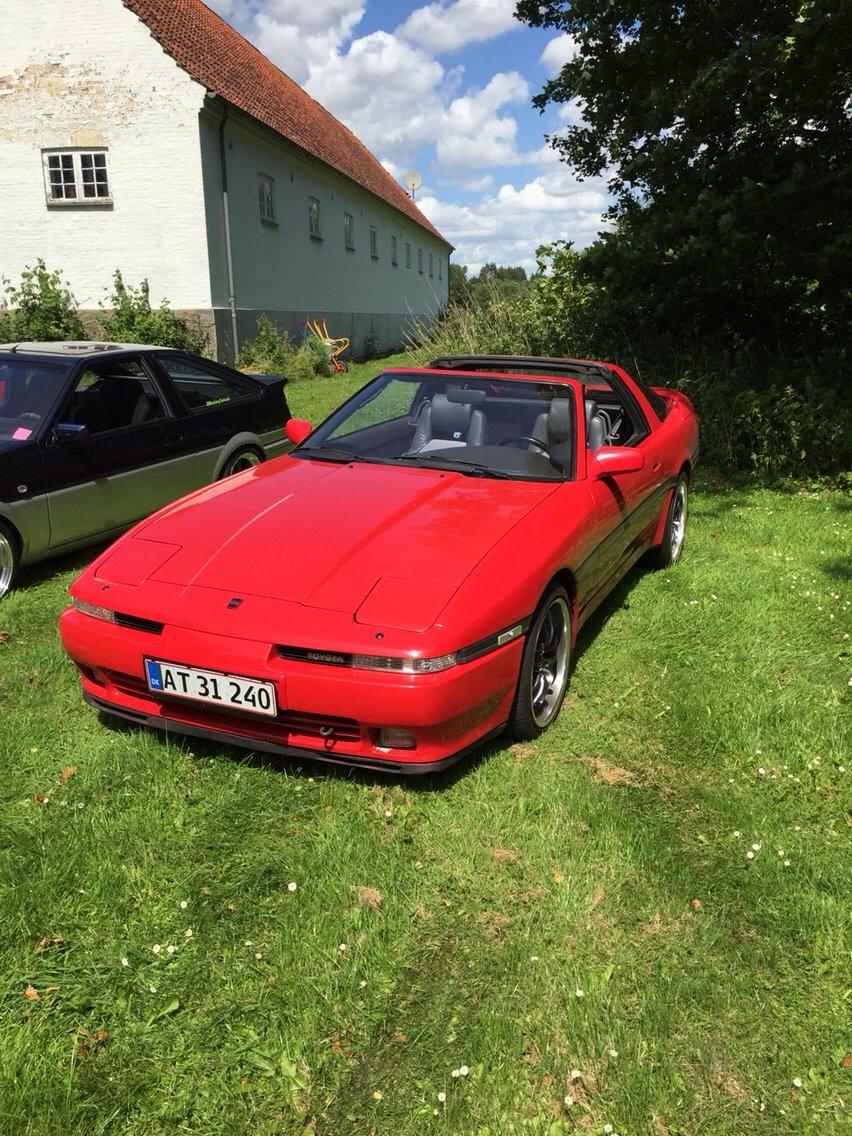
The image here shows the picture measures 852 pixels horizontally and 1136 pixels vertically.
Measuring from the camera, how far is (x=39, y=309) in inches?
598

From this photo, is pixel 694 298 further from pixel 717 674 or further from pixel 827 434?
pixel 717 674

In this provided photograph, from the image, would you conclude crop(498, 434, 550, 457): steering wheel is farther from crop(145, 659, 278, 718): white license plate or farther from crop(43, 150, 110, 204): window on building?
crop(43, 150, 110, 204): window on building

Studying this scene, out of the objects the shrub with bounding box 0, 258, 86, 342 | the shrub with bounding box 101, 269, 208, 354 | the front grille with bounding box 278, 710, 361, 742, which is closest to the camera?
the front grille with bounding box 278, 710, 361, 742

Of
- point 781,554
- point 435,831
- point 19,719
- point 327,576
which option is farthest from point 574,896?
point 781,554

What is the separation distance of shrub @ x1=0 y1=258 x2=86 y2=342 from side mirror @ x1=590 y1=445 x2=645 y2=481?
555 inches

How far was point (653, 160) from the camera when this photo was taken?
871 cm

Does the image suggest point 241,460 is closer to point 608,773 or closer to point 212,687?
point 212,687

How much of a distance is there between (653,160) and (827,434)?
3450mm

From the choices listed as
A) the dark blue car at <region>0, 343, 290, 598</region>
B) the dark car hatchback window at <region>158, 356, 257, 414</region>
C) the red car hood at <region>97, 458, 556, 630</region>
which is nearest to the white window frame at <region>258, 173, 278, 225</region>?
the dark car hatchback window at <region>158, 356, 257, 414</region>

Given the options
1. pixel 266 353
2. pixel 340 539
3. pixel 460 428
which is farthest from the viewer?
pixel 266 353

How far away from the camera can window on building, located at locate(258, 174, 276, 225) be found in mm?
18156

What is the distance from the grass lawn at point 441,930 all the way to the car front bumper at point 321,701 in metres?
0.24

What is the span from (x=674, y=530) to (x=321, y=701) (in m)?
3.88

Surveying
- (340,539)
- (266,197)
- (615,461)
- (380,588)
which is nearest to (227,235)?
(266,197)
